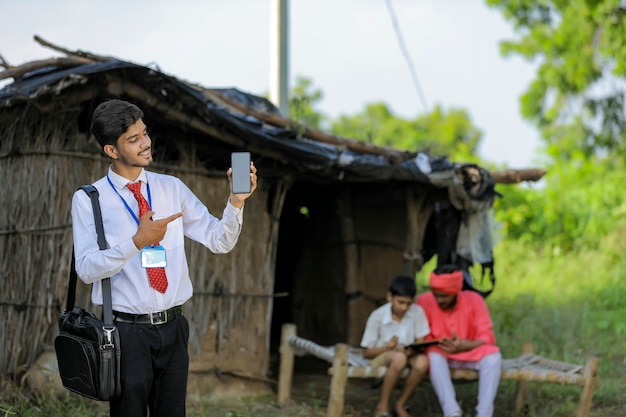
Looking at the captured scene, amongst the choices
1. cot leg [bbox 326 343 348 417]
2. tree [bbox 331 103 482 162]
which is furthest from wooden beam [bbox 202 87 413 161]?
tree [bbox 331 103 482 162]

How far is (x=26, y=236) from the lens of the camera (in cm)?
601

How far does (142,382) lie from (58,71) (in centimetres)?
341

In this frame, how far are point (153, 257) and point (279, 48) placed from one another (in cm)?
763

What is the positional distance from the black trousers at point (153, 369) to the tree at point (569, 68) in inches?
524

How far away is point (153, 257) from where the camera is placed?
3.28 m

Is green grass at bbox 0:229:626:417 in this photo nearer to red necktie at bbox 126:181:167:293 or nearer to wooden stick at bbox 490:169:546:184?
wooden stick at bbox 490:169:546:184

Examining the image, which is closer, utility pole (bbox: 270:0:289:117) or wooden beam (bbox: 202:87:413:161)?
wooden beam (bbox: 202:87:413:161)

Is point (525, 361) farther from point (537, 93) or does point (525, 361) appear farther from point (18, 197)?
point (537, 93)

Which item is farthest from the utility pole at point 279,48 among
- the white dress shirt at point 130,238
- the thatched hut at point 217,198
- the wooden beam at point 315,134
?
the white dress shirt at point 130,238

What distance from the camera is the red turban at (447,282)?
6.62 meters

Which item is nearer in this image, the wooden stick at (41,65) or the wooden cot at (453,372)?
the wooden stick at (41,65)

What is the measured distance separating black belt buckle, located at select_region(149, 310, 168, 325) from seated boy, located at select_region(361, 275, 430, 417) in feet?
10.8

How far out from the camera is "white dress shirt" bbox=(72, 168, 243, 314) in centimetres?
323

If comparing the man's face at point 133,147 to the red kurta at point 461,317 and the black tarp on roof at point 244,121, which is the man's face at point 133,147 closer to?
the black tarp on roof at point 244,121
